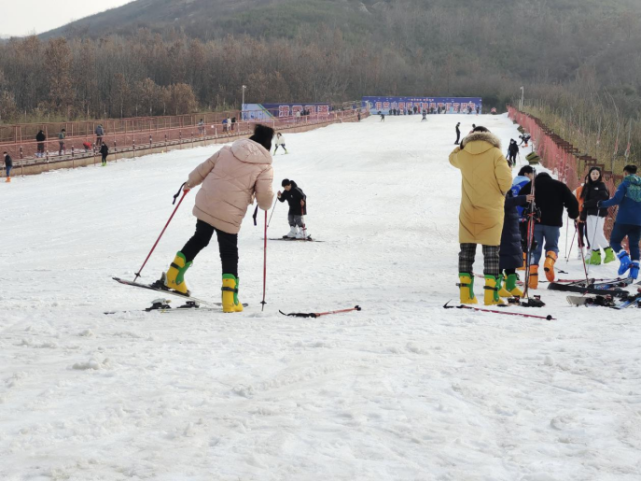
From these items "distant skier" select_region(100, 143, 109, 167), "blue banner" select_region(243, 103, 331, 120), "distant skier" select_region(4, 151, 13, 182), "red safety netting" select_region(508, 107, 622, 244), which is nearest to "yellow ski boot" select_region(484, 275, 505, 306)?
"red safety netting" select_region(508, 107, 622, 244)

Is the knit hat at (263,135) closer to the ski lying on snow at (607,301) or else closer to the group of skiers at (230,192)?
the group of skiers at (230,192)

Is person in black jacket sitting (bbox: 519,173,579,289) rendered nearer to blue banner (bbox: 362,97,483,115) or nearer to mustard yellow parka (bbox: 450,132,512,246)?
mustard yellow parka (bbox: 450,132,512,246)

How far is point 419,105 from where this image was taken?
80625mm

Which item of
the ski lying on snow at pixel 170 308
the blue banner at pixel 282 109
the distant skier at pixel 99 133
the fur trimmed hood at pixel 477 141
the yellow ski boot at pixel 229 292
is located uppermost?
the blue banner at pixel 282 109

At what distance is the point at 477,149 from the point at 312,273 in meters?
3.46

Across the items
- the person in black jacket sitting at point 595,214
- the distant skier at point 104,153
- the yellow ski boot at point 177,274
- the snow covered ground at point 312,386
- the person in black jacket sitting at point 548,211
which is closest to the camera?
the snow covered ground at point 312,386

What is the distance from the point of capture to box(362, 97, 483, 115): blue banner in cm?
7794

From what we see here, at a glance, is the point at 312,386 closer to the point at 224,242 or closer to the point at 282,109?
the point at 224,242

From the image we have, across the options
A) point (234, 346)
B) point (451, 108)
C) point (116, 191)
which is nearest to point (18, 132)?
point (116, 191)

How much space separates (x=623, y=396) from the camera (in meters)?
4.02

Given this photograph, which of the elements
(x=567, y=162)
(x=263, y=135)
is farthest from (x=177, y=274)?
(x=567, y=162)

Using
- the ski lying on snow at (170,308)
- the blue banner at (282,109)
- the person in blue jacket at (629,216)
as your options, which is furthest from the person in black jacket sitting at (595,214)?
the blue banner at (282,109)

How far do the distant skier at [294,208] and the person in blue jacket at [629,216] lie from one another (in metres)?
5.28

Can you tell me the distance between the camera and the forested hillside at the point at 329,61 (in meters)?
72.4
